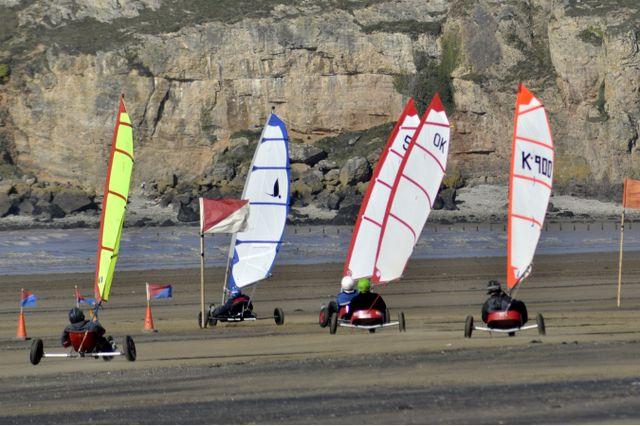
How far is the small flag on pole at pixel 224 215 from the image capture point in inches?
894

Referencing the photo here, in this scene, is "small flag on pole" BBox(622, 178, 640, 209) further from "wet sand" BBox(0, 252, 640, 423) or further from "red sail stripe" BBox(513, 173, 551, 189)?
"red sail stripe" BBox(513, 173, 551, 189)

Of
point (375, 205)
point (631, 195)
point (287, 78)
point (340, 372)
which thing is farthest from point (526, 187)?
point (287, 78)

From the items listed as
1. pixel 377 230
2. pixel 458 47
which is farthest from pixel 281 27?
pixel 377 230

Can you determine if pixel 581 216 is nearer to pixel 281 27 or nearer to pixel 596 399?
pixel 281 27

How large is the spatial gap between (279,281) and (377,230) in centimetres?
859

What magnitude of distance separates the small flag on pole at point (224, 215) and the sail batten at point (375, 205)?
192 centimetres

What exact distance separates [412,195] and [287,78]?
62.9 meters

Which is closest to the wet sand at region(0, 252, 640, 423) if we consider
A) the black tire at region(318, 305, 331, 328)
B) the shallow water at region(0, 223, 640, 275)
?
the black tire at region(318, 305, 331, 328)

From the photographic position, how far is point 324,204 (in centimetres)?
7088

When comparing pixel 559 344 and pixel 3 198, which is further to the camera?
pixel 3 198

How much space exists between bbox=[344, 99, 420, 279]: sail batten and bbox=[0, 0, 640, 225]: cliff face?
5462 centimetres

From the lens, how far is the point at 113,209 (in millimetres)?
17938

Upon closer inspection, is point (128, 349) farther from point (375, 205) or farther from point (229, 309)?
point (375, 205)

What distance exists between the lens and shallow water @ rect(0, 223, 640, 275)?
4075cm
